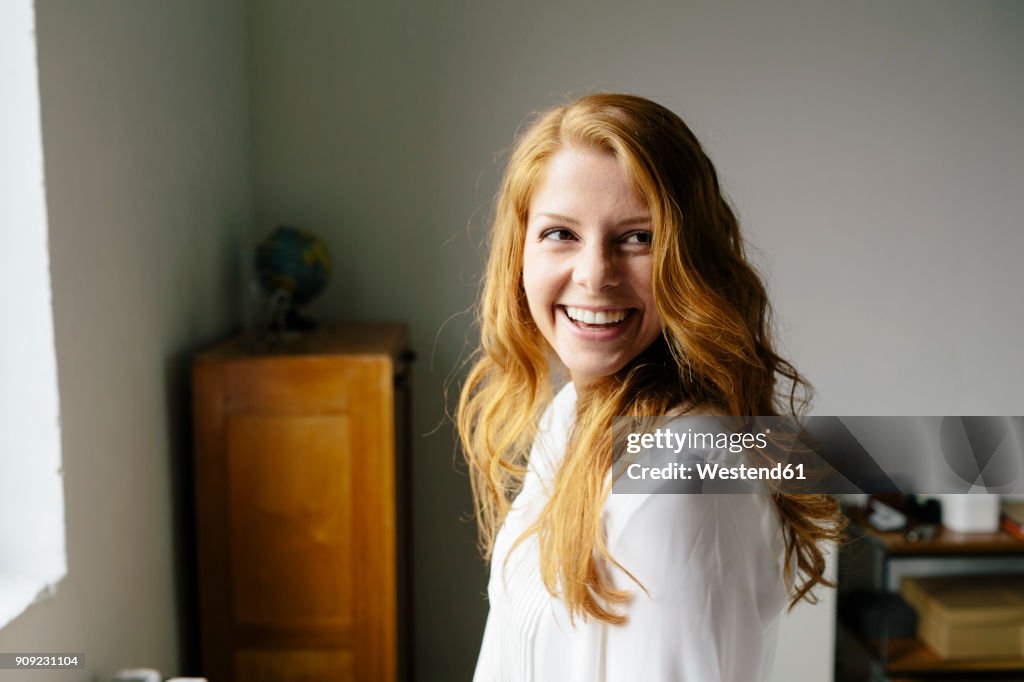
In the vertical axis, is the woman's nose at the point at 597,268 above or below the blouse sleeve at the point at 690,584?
above

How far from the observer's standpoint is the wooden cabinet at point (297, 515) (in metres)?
1.72

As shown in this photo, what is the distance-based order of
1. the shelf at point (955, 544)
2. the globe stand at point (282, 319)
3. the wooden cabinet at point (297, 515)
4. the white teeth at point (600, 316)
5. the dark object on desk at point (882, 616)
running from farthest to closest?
the dark object on desk at point (882, 616), the shelf at point (955, 544), the globe stand at point (282, 319), the wooden cabinet at point (297, 515), the white teeth at point (600, 316)

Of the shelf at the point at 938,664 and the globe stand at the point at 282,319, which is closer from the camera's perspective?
the globe stand at the point at 282,319

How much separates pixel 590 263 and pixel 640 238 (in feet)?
0.19

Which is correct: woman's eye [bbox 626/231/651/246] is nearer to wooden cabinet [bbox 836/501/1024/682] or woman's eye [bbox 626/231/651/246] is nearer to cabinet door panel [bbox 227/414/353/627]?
cabinet door panel [bbox 227/414/353/627]

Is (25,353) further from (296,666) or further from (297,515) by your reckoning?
(296,666)

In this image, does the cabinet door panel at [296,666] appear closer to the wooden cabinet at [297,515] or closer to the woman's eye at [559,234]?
the wooden cabinet at [297,515]

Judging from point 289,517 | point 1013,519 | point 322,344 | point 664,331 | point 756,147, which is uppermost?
point 756,147

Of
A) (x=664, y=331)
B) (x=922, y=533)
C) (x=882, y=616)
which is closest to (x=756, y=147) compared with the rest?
(x=922, y=533)

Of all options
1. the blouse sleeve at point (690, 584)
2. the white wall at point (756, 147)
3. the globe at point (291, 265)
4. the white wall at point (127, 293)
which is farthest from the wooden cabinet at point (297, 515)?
the blouse sleeve at point (690, 584)

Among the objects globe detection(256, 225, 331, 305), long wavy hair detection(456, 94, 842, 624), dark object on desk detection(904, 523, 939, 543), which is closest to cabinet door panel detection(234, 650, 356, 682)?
globe detection(256, 225, 331, 305)

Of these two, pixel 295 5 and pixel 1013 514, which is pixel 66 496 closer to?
pixel 295 5

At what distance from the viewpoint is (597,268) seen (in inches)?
31.2

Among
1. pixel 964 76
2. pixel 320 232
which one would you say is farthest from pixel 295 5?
pixel 964 76
